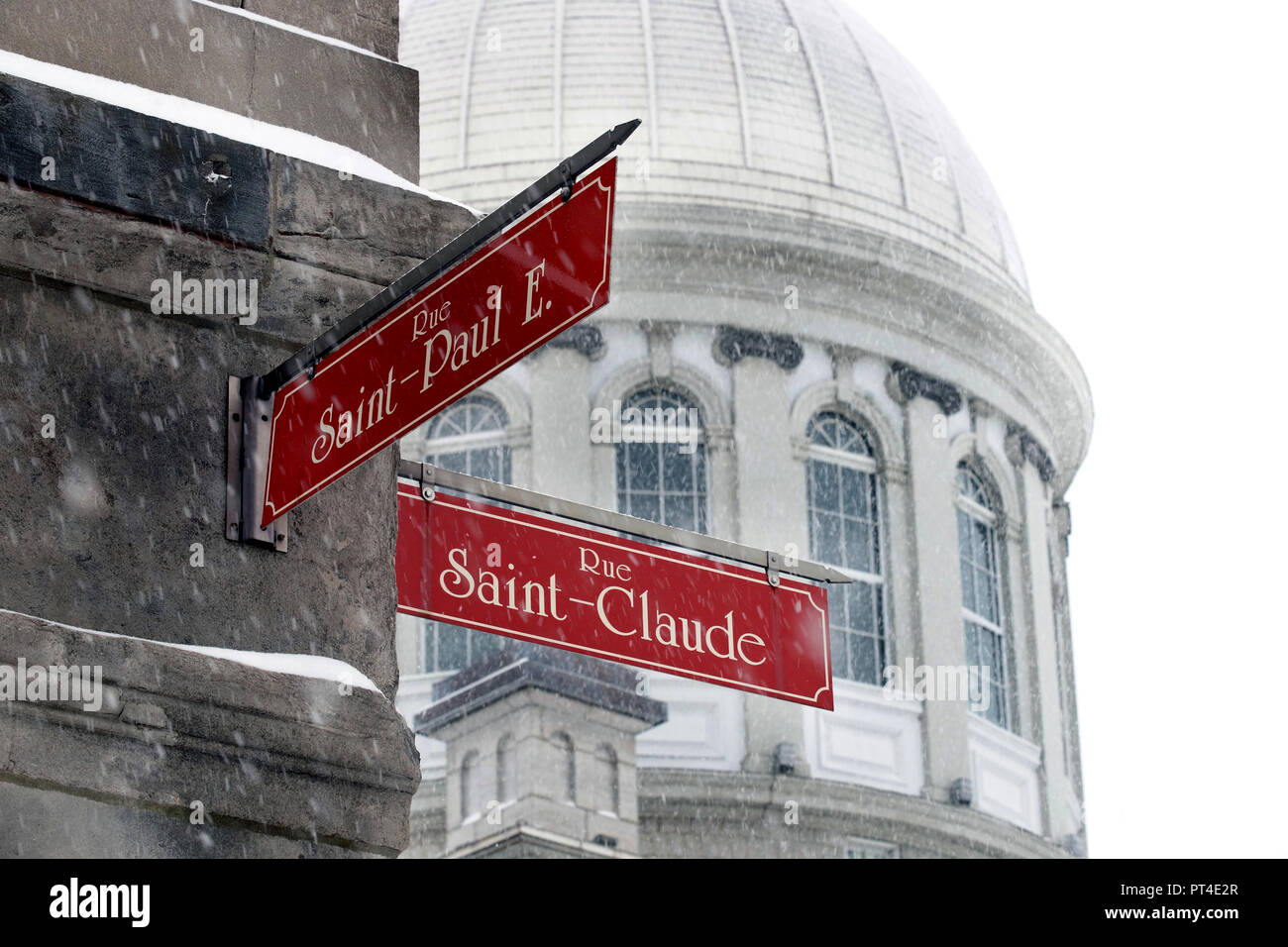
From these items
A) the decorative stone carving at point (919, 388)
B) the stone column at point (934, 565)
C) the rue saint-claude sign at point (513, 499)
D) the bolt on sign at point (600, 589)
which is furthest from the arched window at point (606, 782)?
the bolt on sign at point (600, 589)

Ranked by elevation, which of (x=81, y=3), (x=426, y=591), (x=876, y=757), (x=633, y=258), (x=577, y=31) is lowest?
(x=426, y=591)

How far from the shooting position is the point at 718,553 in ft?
24.9

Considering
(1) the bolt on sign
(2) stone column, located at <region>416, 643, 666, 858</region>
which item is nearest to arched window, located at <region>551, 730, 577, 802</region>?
(2) stone column, located at <region>416, 643, 666, 858</region>

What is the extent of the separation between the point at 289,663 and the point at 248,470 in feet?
1.60

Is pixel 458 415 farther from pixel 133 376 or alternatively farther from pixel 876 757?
pixel 133 376

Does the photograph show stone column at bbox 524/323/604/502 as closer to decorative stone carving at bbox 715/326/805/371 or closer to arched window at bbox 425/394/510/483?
arched window at bbox 425/394/510/483

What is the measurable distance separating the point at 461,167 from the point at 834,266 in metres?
4.18

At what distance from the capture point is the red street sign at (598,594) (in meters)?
7.16

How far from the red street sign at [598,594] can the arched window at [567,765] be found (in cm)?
1393

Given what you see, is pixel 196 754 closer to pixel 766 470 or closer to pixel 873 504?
pixel 766 470

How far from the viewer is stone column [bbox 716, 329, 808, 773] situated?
26891mm

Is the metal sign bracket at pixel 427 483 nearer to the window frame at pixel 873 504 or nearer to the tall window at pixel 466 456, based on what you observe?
the tall window at pixel 466 456

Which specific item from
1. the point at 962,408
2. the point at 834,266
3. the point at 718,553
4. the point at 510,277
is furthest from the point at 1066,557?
the point at 510,277

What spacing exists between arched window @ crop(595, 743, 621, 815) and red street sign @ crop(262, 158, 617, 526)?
15.9 metres
